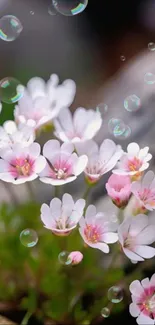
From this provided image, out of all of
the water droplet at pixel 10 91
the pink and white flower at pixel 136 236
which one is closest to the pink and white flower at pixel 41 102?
the water droplet at pixel 10 91

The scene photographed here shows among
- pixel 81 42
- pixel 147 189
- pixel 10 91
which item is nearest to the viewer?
pixel 147 189

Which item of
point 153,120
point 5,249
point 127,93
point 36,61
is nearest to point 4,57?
point 36,61

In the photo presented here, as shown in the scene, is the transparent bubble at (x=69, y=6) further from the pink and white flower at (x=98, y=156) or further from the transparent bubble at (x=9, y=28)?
the pink and white flower at (x=98, y=156)

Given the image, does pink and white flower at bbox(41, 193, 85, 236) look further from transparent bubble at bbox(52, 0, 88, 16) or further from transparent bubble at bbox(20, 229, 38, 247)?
transparent bubble at bbox(52, 0, 88, 16)

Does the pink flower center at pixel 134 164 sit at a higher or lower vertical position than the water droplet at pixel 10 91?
lower

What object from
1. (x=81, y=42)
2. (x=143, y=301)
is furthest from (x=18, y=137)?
(x=81, y=42)

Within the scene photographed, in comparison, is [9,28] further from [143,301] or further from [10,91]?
[143,301]

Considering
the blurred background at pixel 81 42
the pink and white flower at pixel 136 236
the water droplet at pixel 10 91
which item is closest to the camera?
the pink and white flower at pixel 136 236
